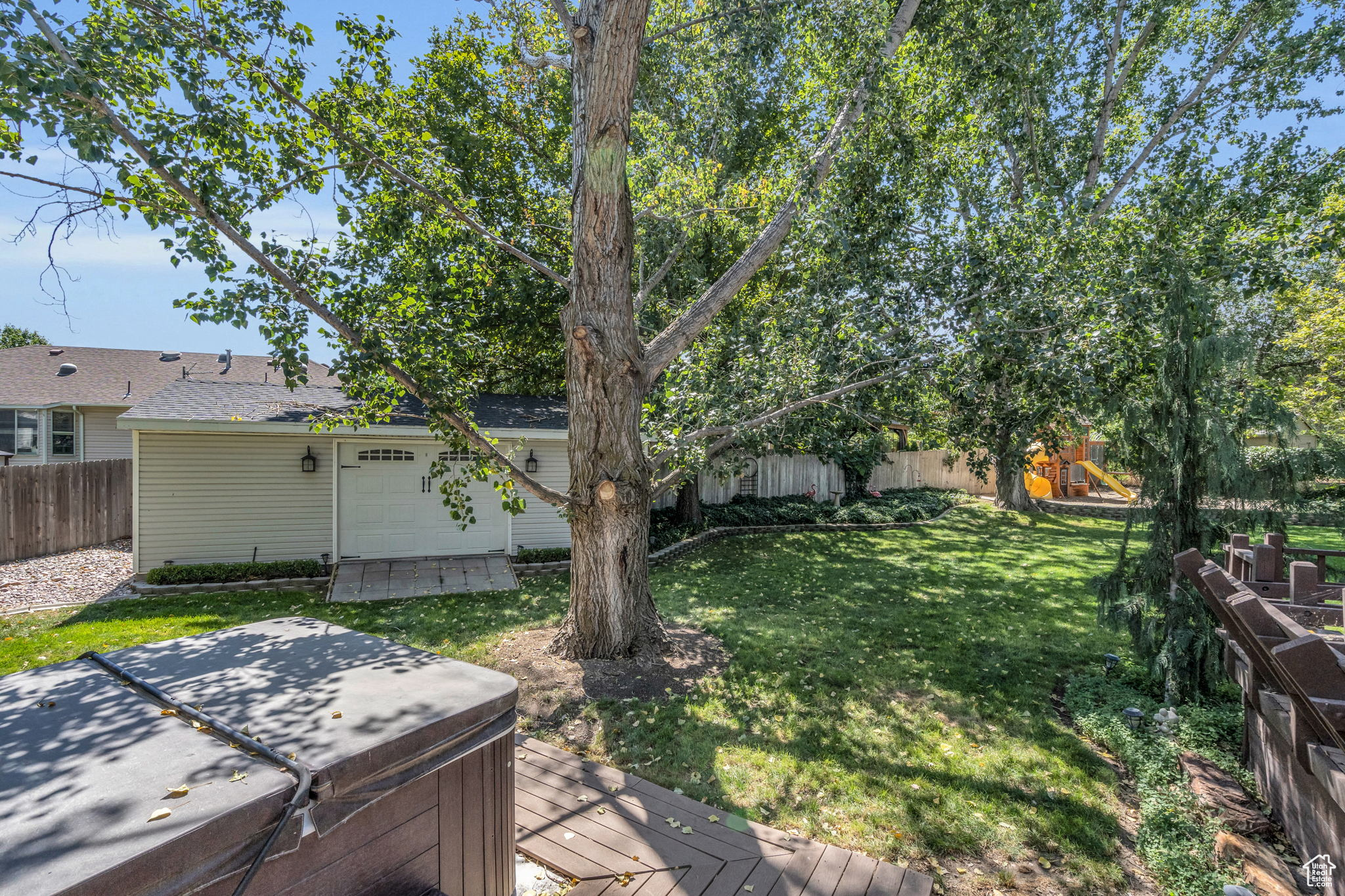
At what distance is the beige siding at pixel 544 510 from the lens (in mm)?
10328

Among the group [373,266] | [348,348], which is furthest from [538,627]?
[373,266]

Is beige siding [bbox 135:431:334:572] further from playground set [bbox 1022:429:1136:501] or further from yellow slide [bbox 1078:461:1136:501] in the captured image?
yellow slide [bbox 1078:461:1136:501]

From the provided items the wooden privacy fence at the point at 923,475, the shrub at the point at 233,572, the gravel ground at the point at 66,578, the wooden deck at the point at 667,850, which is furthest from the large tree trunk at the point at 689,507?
the wooden deck at the point at 667,850

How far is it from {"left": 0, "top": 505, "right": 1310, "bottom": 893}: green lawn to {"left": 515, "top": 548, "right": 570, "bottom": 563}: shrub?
2.50 feet

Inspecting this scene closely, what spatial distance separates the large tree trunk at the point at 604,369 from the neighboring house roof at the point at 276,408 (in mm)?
2912

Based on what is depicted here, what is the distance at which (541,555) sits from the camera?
996 centimetres

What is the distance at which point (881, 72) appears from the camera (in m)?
5.99

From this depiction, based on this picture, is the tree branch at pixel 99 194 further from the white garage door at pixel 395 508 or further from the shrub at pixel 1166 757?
the shrub at pixel 1166 757

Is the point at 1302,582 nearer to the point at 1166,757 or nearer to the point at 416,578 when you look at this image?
the point at 1166,757

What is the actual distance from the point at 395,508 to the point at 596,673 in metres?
5.85

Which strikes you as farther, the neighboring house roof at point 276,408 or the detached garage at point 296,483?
the detached garage at point 296,483

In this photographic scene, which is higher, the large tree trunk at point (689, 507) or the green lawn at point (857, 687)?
the large tree trunk at point (689, 507)

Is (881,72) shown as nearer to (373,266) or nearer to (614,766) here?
(373,266)
